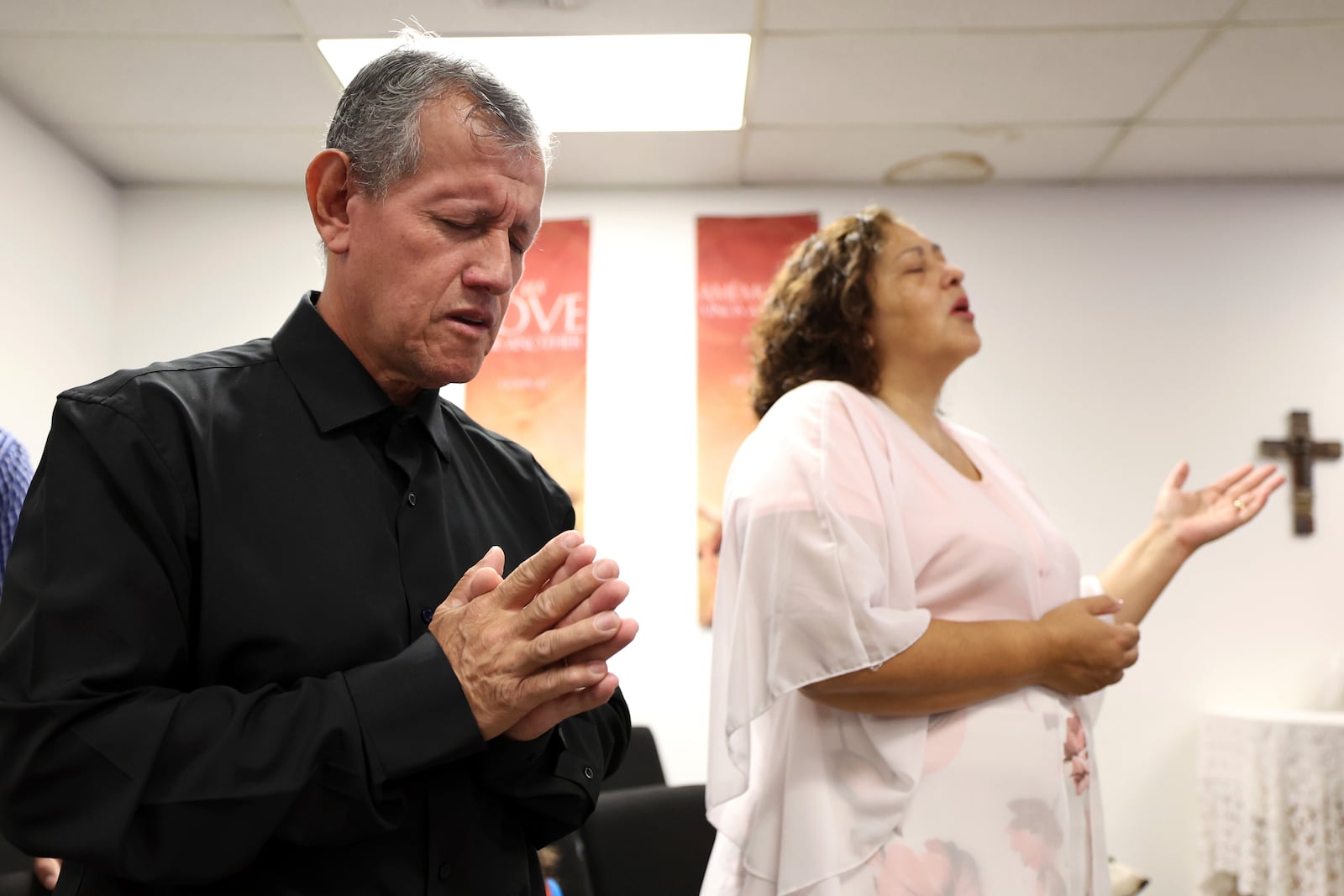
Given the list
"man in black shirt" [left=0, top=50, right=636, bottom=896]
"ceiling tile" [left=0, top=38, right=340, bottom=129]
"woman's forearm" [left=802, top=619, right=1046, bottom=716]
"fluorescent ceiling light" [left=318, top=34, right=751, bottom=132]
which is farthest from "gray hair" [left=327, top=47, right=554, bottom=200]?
"ceiling tile" [left=0, top=38, right=340, bottom=129]

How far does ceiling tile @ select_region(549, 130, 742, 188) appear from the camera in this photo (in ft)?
12.6

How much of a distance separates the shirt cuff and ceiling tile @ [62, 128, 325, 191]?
131 inches

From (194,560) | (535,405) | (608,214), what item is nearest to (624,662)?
(535,405)

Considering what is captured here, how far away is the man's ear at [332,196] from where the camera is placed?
103 centimetres

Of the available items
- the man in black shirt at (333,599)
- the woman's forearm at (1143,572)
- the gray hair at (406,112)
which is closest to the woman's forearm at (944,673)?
the man in black shirt at (333,599)

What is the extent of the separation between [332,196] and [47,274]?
330cm

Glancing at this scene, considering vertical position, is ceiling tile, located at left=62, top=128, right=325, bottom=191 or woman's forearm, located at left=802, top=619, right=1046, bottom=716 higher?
ceiling tile, located at left=62, top=128, right=325, bottom=191

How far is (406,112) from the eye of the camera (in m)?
1.00

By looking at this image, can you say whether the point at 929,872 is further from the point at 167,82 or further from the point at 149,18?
the point at 167,82

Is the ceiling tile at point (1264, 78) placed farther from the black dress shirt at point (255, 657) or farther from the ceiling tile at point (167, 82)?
the black dress shirt at point (255, 657)

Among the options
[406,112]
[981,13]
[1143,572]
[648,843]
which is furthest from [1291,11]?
[406,112]

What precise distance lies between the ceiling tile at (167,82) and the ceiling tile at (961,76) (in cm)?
151

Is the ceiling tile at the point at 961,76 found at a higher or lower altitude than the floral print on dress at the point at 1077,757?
higher

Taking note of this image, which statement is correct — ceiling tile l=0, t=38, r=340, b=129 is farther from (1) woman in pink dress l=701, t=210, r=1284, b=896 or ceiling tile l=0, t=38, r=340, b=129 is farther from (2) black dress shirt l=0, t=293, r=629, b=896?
(2) black dress shirt l=0, t=293, r=629, b=896
